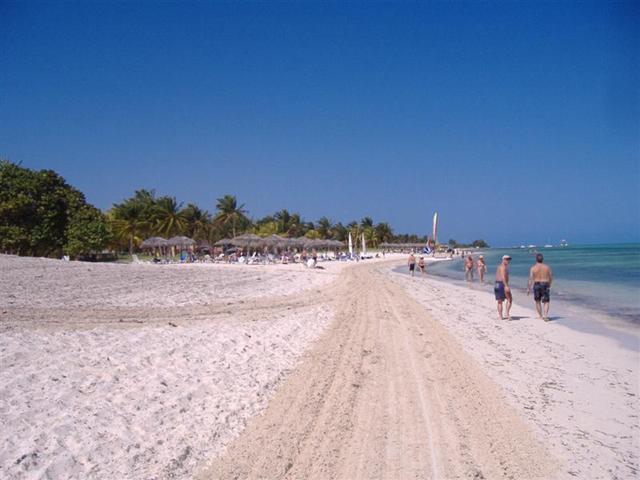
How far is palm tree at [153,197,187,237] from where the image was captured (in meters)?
53.5

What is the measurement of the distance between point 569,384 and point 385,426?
2.88 meters

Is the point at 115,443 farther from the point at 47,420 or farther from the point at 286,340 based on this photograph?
the point at 286,340

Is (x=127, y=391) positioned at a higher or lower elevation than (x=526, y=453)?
higher

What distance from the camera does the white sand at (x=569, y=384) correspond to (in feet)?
11.7

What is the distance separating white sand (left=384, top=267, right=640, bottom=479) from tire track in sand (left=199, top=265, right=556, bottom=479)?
26cm

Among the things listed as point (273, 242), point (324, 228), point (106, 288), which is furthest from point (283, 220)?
point (106, 288)

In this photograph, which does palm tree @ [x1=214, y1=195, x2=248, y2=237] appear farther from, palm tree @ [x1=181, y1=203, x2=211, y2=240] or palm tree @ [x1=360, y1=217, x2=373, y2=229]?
palm tree @ [x1=360, y1=217, x2=373, y2=229]

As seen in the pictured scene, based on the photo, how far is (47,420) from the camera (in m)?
3.39

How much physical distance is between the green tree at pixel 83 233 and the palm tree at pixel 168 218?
2191cm

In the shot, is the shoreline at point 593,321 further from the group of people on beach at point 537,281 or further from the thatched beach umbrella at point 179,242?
the thatched beach umbrella at point 179,242

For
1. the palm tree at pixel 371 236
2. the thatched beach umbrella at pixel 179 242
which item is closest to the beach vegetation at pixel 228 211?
the thatched beach umbrella at pixel 179 242

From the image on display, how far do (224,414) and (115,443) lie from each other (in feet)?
3.13

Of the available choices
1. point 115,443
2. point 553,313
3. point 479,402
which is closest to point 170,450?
point 115,443

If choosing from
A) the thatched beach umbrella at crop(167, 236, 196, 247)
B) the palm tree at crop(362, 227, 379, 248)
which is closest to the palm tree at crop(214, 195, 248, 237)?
the thatched beach umbrella at crop(167, 236, 196, 247)
